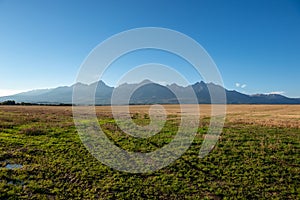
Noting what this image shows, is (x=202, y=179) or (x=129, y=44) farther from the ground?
(x=129, y=44)

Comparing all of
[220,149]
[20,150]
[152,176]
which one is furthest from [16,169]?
[220,149]

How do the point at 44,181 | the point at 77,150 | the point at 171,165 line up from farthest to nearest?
the point at 77,150
the point at 171,165
the point at 44,181

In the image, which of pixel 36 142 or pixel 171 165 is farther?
pixel 36 142

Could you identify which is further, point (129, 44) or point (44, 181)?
point (129, 44)

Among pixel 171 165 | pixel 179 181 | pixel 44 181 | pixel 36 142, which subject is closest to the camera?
pixel 44 181

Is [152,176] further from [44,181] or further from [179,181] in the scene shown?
[44,181]

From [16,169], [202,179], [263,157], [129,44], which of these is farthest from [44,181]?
[263,157]

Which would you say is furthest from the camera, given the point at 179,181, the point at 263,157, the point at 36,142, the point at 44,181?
the point at 36,142

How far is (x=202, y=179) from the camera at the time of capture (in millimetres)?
15555

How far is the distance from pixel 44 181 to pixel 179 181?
8423mm

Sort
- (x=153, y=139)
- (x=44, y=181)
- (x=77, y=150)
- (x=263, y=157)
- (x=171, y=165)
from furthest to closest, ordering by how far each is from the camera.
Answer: (x=153, y=139) < (x=77, y=150) < (x=263, y=157) < (x=171, y=165) < (x=44, y=181)

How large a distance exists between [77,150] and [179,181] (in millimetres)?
10732

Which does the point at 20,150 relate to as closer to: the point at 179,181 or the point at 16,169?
the point at 16,169

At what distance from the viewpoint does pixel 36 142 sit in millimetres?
23797
